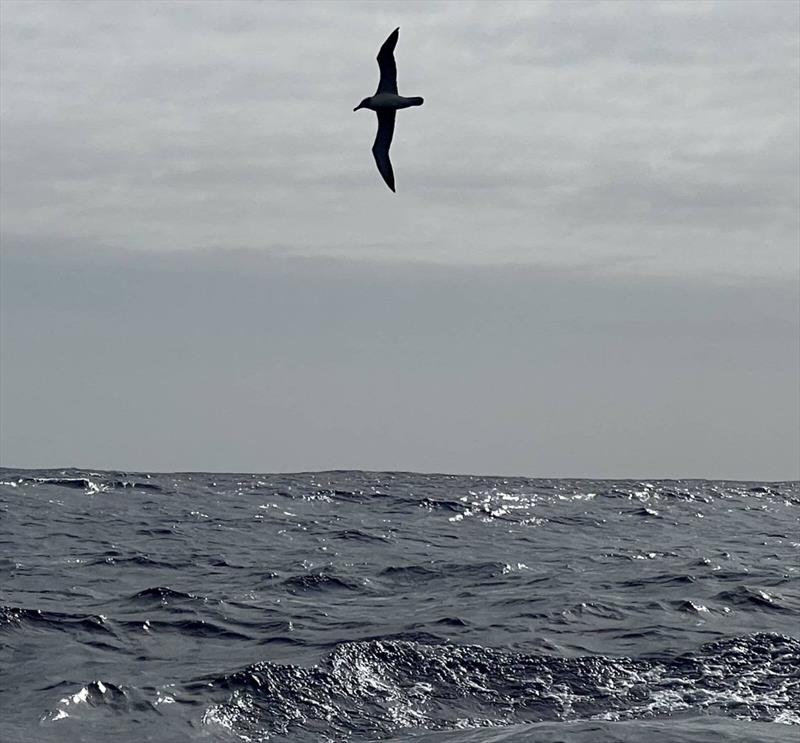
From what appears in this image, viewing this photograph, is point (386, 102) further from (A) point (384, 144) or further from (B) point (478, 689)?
(B) point (478, 689)

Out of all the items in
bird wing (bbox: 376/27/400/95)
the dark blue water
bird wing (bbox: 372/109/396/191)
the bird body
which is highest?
bird wing (bbox: 376/27/400/95)

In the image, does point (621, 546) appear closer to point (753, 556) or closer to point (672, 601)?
point (753, 556)

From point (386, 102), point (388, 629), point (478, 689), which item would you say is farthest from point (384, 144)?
point (478, 689)

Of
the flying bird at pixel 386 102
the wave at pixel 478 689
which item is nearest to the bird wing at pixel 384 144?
the flying bird at pixel 386 102

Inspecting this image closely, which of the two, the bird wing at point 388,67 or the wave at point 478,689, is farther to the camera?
the bird wing at point 388,67

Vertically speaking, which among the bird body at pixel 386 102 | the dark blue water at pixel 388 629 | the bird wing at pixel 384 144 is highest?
the bird body at pixel 386 102

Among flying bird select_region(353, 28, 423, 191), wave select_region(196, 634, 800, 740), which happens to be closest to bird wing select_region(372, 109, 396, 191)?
flying bird select_region(353, 28, 423, 191)

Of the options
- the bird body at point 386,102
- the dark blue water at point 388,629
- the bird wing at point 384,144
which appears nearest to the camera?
the dark blue water at point 388,629

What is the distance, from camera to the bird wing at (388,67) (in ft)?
53.7

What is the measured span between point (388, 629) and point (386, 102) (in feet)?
25.0

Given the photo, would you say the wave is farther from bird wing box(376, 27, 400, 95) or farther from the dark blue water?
bird wing box(376, 27, 400, 95)

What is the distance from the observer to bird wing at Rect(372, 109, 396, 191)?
52.3ft

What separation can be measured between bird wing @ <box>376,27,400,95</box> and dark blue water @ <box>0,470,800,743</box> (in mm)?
7813

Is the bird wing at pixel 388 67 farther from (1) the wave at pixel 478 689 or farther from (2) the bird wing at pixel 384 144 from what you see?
(1) the wave at pixel 478 689
